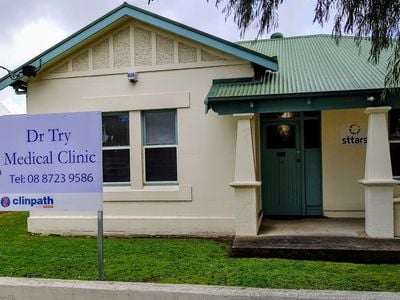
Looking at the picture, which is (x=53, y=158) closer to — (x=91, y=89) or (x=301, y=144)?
(x=91, y=89)

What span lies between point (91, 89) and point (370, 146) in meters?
6.22

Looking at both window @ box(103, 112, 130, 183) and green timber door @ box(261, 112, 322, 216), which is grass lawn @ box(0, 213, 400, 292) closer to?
window @ box(103, 112, 130, 183)

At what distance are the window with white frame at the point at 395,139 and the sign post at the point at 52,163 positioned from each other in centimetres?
717

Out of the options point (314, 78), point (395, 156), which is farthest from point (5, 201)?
point (395, 156)

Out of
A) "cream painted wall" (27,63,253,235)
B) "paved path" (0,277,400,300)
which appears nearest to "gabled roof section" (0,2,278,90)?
"cream painted wall" (27,63,253,235)

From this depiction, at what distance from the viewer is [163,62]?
9.15m

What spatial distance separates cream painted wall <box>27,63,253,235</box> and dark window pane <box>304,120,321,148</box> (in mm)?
2094

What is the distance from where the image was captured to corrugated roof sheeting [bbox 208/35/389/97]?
774cm

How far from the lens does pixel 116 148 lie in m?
9.45

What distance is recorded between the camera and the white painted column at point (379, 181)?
728 centimetres

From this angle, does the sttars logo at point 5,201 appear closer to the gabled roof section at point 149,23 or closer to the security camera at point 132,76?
the security camera at point 132,76

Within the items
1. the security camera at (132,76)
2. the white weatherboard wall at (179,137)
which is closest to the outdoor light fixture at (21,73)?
the white weatherboard wall at (179,137)

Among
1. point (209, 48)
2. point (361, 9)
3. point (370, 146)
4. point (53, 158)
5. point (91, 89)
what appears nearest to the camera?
point (361, 9)

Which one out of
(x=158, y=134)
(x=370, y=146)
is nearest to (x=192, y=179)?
(x=158, y=134)
